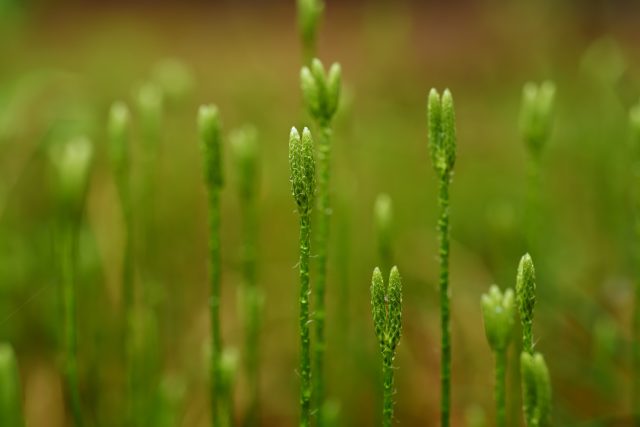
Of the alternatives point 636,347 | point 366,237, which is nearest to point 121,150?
point 636,347

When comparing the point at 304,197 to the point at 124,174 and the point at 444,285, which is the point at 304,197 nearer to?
the point at 444,285

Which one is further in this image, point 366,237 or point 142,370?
point 366,237

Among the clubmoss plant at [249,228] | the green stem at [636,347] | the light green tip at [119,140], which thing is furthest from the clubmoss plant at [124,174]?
the green stem at [636,347]

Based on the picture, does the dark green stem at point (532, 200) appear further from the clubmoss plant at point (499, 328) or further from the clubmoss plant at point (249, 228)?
the clubmoss plant at point (249, 228)

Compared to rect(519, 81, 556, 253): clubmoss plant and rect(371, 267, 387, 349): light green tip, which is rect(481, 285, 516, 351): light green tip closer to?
rect(371, 267, 387, 349): light green tip

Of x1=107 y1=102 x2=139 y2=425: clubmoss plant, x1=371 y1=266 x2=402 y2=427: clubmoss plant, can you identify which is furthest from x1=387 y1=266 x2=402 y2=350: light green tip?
x1=107 y1=102 x2=139 y2=425: clubmoss plant

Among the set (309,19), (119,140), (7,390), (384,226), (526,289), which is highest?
(309,19)
